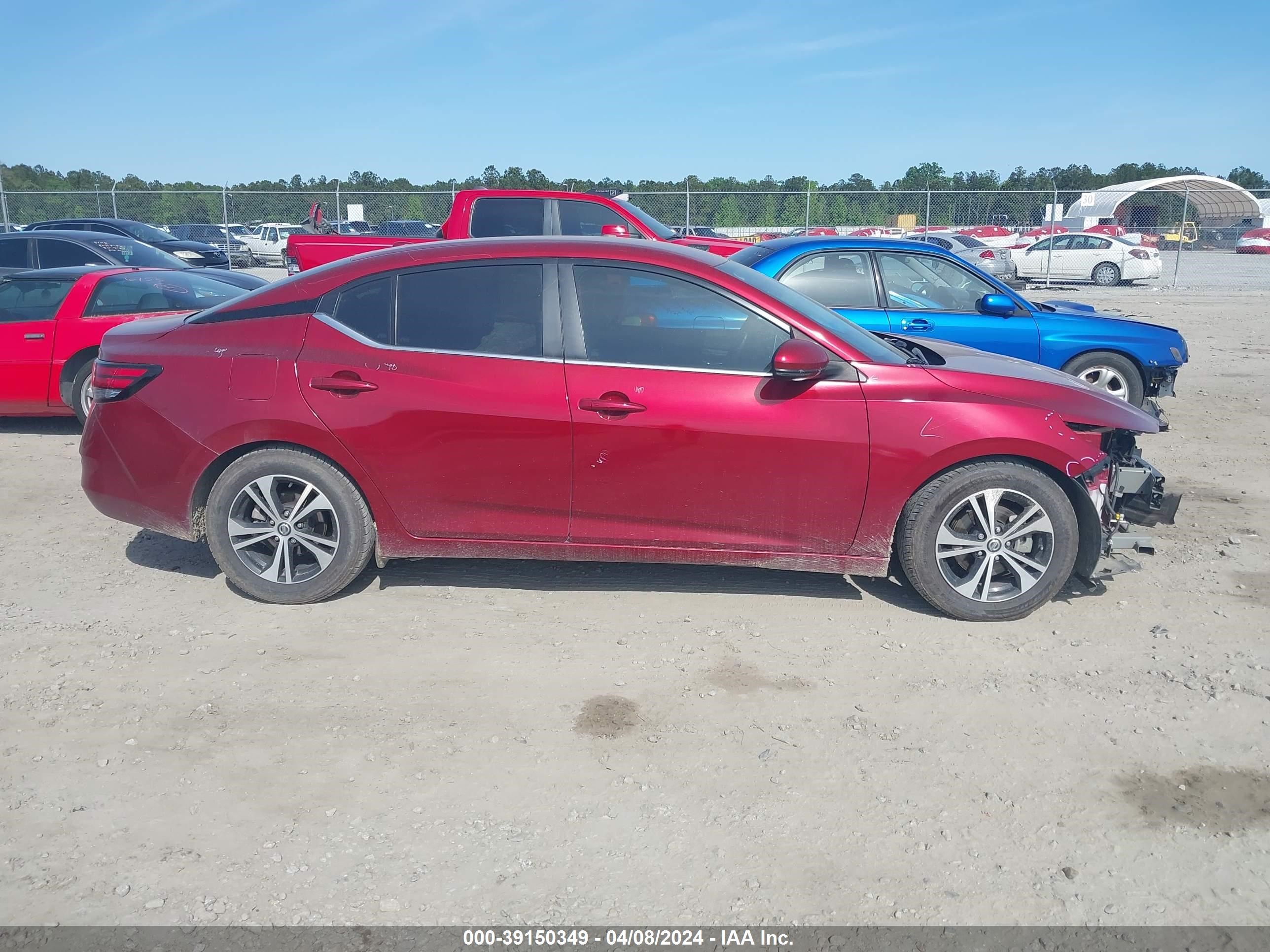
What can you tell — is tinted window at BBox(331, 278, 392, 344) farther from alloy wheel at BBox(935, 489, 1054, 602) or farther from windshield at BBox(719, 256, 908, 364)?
alloy wheel at BBox(935, 489, 1054, 602)

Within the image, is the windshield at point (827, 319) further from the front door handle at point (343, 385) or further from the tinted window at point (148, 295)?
the tinted window at point (148, 295)

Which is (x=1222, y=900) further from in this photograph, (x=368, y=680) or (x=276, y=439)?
(x=276, y=439)

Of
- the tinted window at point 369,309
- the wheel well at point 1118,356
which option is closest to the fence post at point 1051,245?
the wheel well at point 1118,356

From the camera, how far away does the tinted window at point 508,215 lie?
11547 mm

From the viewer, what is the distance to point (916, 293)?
7.81 meters

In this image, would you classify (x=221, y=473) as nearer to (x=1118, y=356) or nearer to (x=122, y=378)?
(x=122, y=378)

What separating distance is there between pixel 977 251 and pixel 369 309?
2558cm

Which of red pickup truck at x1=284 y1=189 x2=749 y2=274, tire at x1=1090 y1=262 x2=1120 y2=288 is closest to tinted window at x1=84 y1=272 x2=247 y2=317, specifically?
red pickup truck at x1=284 y1=189 x2=749 y2=274

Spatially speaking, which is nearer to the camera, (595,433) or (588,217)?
(595,433)

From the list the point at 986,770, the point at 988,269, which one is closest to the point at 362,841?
the point at 986,770

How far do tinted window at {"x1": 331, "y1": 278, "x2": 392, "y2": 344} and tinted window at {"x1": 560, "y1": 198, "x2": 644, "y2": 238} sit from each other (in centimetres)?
711

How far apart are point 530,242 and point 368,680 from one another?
85.0 inches

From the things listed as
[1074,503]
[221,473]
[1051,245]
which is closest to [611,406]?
[221,473]

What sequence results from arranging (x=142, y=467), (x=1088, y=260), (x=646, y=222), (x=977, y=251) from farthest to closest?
(x=1088, y=260)
(x=977, y=251)
(x=646, y=222)
(x=142, y=467)
